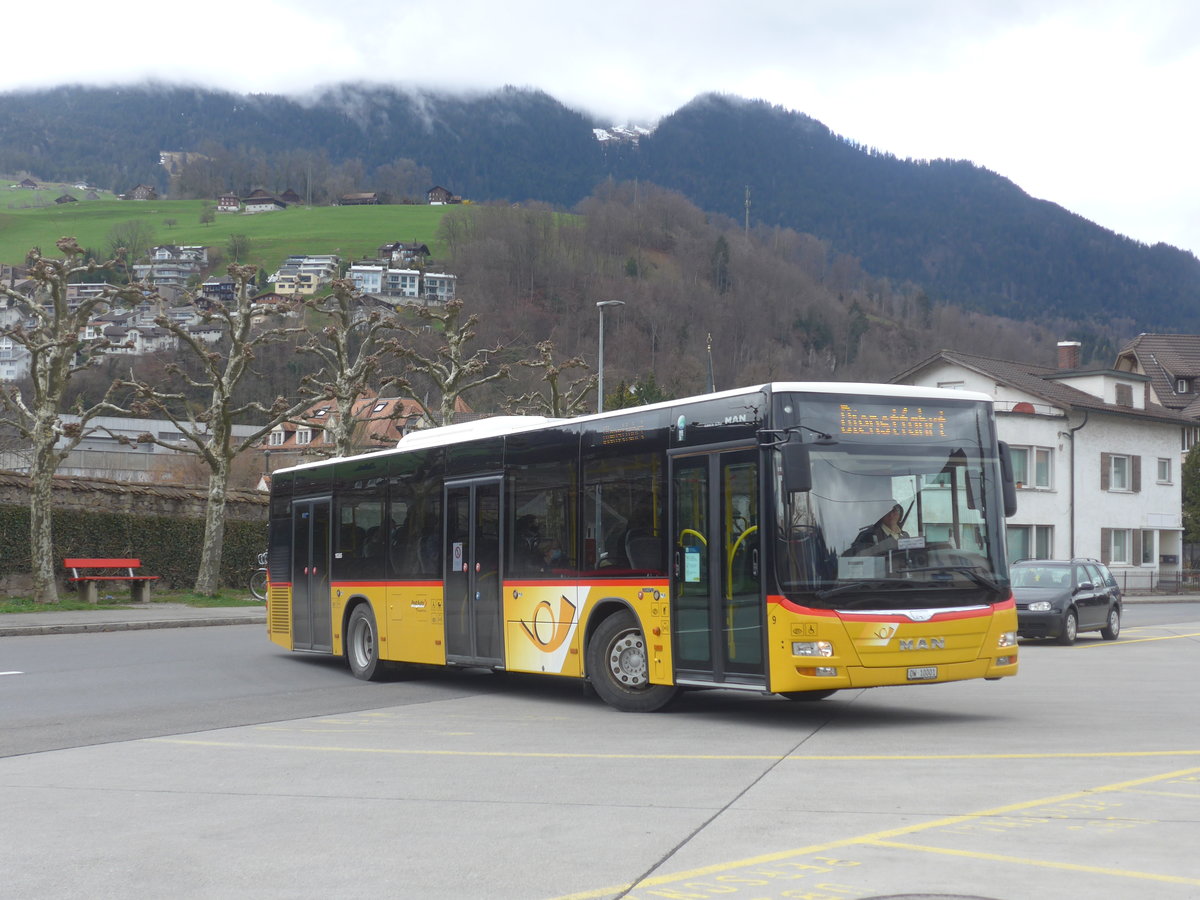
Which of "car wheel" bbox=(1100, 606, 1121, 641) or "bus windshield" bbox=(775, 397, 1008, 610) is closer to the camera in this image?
"bus windshield" bbox=(775, 397, 1008, 610)

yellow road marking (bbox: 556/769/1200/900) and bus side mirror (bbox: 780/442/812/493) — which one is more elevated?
bus side mirror (bbox: 780/442/812/493)

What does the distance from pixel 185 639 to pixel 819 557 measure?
53.9ft

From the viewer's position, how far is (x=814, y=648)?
11555 millimetres

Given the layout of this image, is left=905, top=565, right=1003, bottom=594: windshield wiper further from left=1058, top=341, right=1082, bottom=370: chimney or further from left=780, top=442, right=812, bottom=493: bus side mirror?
left=1058, top=341, right=1082, bottom=370: chimney

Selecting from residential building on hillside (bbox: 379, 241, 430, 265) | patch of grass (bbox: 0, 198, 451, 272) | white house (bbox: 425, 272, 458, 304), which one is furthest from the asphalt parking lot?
patch of grass (bbox: 0, 198, 451, 272)

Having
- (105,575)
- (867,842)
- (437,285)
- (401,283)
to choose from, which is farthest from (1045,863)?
(401,283)

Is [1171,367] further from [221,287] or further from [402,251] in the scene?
[221,287]

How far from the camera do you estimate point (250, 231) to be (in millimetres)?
172000

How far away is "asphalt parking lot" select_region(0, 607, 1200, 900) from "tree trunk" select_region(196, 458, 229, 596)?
2249 centimetres

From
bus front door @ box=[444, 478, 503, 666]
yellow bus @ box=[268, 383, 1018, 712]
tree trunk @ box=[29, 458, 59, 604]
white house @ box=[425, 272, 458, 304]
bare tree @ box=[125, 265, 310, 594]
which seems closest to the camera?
yellow bus @ box=[268, 383, 1018, 712]

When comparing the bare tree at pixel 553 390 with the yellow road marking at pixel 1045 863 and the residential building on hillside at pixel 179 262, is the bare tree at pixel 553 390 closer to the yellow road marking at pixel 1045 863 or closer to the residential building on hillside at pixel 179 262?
the yellow road marking at pixel 1045 863

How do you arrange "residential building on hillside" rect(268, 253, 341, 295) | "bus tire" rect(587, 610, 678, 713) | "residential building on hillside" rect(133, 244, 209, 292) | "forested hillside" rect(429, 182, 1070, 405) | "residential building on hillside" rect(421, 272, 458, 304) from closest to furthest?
"bus tire" rect(587, 610, 678, 713), "forested hillside" rect(429, 182, 1070, 405), "residential building on hillside" rect(421, 272, 458, 304), "residential building on hillside" rect(268, 253, 341, 295), "residential building on hillside" rect(133, 244, 209, 292)

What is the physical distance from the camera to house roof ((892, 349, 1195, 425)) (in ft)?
180

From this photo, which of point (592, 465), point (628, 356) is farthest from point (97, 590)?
point (628, 356)
